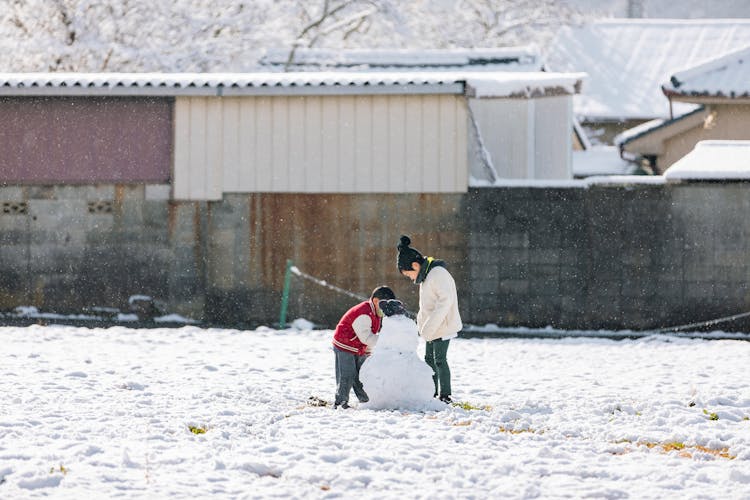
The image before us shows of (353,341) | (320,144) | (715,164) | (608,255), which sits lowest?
(353,341)

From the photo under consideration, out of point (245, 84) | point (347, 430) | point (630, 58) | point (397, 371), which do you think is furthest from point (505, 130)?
point (630, 58)

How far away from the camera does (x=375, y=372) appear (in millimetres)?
8984

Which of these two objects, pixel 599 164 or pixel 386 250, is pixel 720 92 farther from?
pixel 599 164

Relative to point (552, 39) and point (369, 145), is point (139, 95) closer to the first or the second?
point (369, 145)

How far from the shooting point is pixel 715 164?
15992 millimetres

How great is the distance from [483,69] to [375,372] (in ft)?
49.8

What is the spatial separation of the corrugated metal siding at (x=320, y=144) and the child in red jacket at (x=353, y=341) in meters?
6.95

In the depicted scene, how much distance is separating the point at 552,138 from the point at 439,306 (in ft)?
32.0

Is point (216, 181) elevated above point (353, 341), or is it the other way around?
point (216, 181)

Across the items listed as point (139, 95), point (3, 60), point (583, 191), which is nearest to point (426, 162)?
point (583, 191)

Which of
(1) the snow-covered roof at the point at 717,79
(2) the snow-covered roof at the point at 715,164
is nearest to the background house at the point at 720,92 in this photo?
(1) the snow-covered roof at the point at 717,79

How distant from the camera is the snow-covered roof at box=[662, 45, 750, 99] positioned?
2064 cm

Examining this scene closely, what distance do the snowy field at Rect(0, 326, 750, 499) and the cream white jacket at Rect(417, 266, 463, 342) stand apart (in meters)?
0.68

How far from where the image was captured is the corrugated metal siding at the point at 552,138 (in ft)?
61.0
